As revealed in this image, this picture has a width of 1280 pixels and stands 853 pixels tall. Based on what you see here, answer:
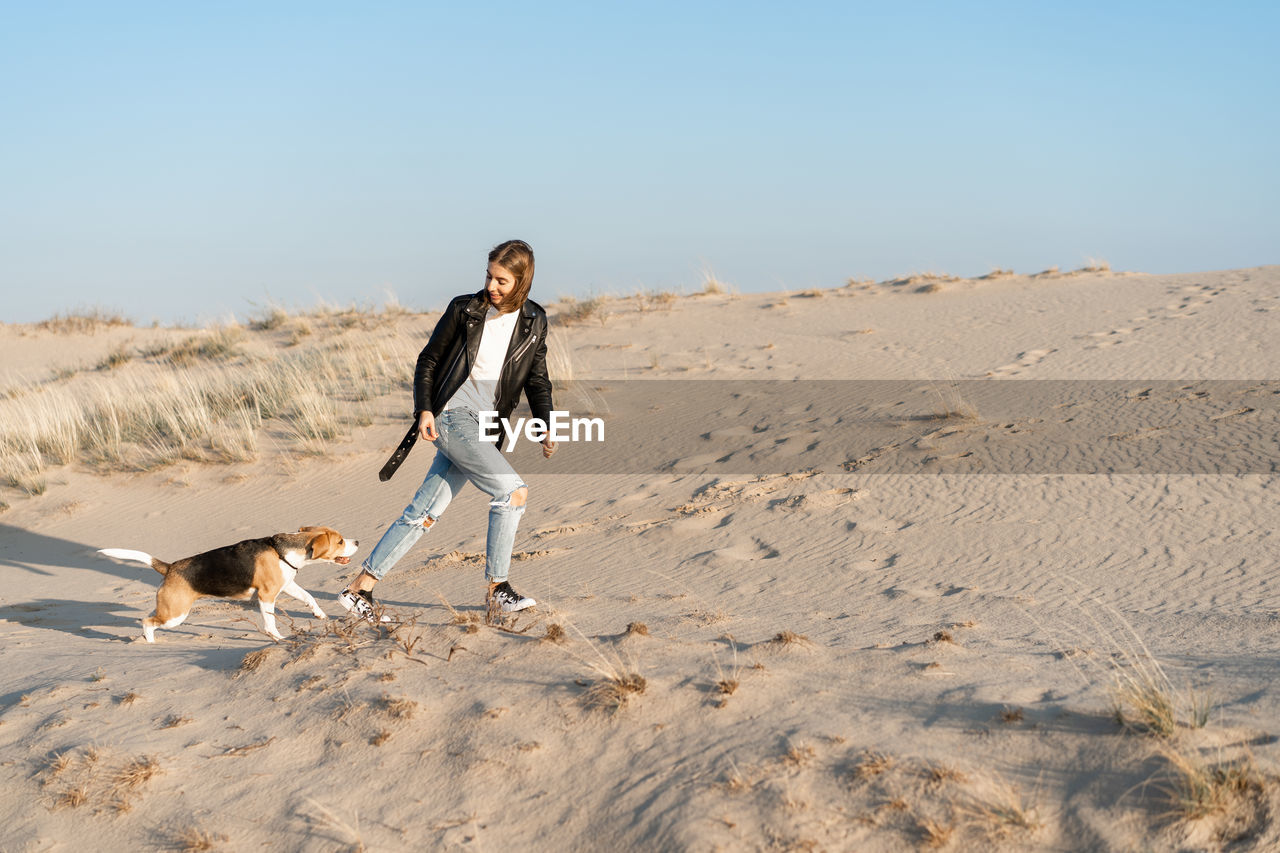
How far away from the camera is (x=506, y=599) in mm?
5395

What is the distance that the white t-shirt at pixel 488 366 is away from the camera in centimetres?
510

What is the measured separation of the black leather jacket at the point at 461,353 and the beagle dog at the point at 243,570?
4.55ft

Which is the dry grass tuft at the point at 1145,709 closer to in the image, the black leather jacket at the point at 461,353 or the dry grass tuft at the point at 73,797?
the black leather jacket at the point at 461,353

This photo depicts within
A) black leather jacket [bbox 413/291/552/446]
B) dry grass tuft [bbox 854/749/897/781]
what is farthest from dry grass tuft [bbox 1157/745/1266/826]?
black leather jacket [bbox 413/291/552/446]

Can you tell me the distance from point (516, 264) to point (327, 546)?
2.30 meters

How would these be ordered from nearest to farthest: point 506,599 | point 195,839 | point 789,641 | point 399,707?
point 195,839
point 399,707
point 789,641
point 506,599

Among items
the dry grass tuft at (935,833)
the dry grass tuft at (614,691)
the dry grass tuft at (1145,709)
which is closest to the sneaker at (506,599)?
the dry grass tuft at (614,691)

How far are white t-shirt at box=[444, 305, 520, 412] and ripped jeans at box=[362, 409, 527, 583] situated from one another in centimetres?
6

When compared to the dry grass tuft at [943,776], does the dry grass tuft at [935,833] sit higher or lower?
lower

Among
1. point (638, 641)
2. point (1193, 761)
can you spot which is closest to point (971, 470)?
point (638, 641)

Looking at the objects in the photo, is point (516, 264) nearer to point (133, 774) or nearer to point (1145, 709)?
point (133, 774)

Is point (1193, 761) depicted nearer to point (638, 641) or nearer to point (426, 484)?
point (638, 641)

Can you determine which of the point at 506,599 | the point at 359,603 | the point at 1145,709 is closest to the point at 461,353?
the point at 506,599

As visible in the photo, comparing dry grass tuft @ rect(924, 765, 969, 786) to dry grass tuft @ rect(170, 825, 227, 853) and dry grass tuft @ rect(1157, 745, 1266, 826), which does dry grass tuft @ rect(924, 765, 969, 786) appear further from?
dry grass tuft @ rect(170, 825, 227, 853)
